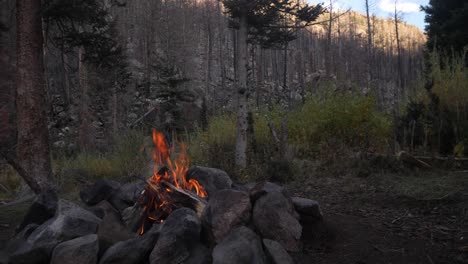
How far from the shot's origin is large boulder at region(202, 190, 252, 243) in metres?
3.33

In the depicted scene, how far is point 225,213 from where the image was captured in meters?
3.40

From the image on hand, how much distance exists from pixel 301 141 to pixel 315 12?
10.5ft

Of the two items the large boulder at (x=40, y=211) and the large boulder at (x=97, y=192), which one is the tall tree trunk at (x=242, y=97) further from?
the large boulder at (x=40, y=211)

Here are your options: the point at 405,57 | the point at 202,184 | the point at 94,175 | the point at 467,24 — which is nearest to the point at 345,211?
the point at 202,184

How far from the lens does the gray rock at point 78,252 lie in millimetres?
3213

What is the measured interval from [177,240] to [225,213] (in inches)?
21.3

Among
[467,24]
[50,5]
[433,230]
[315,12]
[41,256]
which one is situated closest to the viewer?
[41,256]

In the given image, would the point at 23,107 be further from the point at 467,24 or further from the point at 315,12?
the point at 467,24

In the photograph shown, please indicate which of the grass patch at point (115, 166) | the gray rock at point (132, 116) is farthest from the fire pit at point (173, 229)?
the gray rock at point (132, 116)

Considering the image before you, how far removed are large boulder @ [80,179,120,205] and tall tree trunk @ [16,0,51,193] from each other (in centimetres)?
149

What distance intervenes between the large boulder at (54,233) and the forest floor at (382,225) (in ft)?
2.79

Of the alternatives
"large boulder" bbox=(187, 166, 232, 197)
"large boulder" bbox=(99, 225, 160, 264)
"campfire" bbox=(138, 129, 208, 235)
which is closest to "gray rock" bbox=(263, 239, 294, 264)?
"campfire" bbox=(138, 129, 208, 235)

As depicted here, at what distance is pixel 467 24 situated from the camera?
41.1 ft

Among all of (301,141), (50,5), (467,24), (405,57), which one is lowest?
(301,141)
